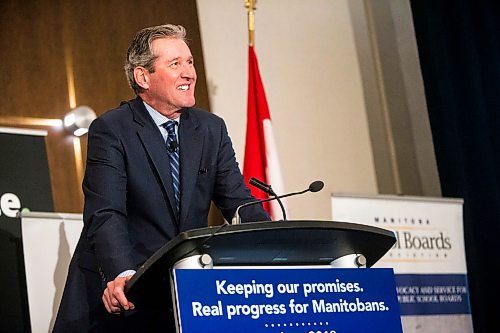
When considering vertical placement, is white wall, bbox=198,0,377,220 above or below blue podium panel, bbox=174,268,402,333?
above

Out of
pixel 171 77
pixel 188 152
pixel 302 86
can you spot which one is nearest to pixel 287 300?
pixel 188 152

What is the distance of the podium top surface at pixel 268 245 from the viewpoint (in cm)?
190

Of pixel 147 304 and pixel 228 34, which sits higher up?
pixel 228 34

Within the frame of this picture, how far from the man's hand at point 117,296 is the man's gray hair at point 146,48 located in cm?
91

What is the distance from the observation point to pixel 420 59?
613 centimetres

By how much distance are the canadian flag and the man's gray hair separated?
2211 millimetres

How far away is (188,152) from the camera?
2.63 m

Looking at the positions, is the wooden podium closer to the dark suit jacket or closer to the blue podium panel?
the blue podium panel

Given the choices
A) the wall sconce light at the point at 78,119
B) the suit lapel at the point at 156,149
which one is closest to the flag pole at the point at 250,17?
the wall sconce light at the point at 78,119

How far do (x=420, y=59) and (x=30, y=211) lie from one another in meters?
3.19

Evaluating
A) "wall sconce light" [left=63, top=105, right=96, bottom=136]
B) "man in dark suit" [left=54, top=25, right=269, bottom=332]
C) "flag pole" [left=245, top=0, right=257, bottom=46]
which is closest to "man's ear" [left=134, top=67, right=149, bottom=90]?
"man in dark suit" [left=54, top=25, right=269, bottom=332]

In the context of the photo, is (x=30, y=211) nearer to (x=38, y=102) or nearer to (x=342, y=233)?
(x=38, y=102)

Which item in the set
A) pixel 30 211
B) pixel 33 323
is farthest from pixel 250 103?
Answer: pixel 33 323

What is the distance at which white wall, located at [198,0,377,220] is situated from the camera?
18.8 ft
